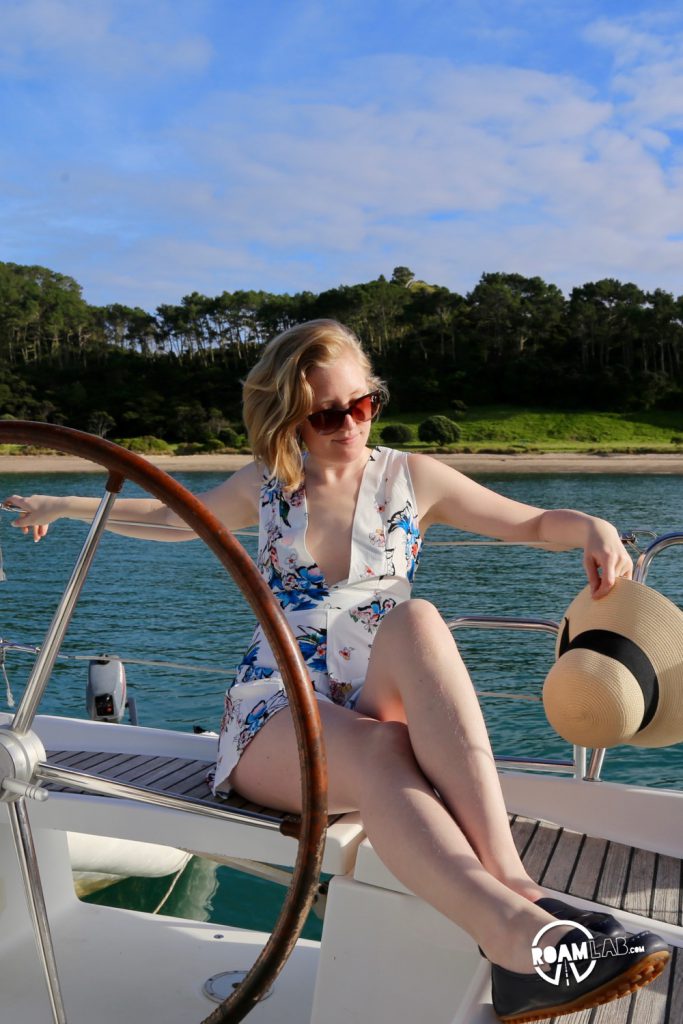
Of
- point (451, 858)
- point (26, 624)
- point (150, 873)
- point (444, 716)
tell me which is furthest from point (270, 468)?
point (26, 624)

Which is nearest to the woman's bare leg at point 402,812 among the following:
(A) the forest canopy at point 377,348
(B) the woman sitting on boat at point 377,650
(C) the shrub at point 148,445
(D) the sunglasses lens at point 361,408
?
(B) the woman sitting on boat at point 377,650

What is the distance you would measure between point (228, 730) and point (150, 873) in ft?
4.98

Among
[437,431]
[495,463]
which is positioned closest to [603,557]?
[495,463]

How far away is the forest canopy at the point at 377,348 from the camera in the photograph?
50281 mm

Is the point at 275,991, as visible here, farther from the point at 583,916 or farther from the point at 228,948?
the point at 583,916

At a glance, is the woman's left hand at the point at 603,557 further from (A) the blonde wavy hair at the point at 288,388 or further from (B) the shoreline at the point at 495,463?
(B) the shoreline at the point at 495,463

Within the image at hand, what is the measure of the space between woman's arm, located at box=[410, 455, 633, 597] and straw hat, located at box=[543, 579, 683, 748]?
5cm

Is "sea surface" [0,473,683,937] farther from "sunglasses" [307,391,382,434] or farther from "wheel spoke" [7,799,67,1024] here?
"wheel spoke" [7,799,67,1024]

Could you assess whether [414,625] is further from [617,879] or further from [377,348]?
[377,348]

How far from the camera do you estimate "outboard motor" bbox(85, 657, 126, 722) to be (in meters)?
3.30

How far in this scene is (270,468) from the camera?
6.24 feet

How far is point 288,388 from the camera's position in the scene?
182cm

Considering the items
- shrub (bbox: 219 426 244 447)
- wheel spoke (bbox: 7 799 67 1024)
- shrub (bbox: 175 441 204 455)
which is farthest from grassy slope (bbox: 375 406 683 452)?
wheel spoke (bbox: 7 799 67 1024)

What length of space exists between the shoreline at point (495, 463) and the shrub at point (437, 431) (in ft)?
8.38
